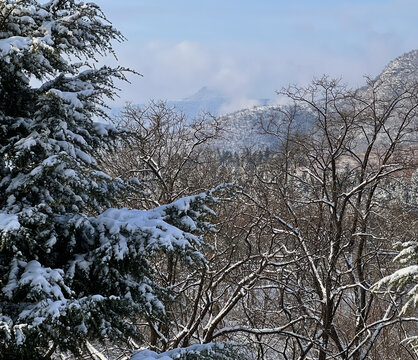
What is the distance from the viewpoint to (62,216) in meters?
3.76

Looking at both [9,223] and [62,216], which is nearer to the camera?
[9,223]

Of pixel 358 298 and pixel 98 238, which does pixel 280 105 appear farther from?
pixel 98 238

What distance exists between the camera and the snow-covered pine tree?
3.06 m

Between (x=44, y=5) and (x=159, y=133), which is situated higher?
(x=159, y=133)

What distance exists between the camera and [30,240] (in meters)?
3.02

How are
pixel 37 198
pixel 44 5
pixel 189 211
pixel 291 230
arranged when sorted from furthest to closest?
pixel 291 230, pixel 44 5, pixel 189 211, pixel 37 198

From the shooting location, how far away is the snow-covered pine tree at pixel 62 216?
3.06 metres

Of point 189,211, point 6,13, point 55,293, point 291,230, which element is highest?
point 6,13

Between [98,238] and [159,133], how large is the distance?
757cm

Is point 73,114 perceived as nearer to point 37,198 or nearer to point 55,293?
point 37,198

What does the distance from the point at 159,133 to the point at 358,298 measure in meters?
6.17

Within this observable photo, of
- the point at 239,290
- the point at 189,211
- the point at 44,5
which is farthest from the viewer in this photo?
the point at 239,290

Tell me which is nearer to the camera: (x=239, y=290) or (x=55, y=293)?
(x=55, y=293)

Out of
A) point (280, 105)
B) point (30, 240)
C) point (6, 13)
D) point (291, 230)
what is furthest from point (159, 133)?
point (30, 240)
